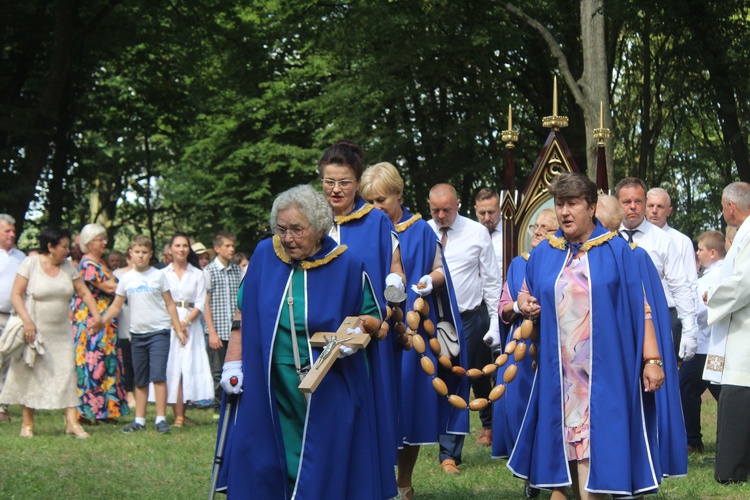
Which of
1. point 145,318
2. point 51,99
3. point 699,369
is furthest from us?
point 51,99

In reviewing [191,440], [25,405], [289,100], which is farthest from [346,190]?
[289,100]

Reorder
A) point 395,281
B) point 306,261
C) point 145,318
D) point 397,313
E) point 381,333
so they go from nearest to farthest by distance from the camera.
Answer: point 306,261 < point 381,333 < point 395,281 < point 397,313 < point 145,318

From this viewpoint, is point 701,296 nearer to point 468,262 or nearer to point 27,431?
point 468,262

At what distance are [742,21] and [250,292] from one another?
13.8 metres

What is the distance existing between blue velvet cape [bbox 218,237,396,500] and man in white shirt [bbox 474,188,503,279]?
20.8 feet

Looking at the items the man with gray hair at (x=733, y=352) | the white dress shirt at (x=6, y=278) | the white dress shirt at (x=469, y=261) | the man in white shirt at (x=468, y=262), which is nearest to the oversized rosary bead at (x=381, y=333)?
the man with gray hair at (x=733, y=352)

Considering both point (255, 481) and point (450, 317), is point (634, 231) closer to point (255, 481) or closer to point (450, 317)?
point (450, 317)

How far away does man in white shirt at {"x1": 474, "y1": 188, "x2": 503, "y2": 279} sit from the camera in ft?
38.3

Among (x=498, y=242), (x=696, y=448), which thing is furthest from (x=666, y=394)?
(x=498, y=242)

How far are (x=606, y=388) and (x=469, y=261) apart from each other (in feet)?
11.9

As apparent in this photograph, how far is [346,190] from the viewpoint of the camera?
6.73m

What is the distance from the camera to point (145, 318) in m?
12.4

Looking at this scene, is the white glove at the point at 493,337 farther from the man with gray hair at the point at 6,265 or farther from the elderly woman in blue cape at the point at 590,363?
the man with gray hair at the point at 6,265

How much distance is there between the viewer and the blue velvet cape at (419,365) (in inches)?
299
